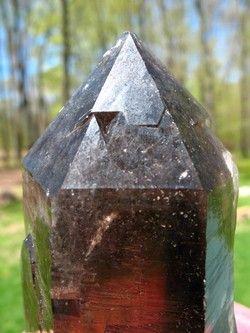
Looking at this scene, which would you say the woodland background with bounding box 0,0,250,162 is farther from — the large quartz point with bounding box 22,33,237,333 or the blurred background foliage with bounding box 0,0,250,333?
the large quartz point with bounding box 22,33,237,333

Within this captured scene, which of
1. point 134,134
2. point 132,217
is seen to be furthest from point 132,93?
point 132,217

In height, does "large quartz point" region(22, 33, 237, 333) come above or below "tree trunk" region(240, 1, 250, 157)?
above

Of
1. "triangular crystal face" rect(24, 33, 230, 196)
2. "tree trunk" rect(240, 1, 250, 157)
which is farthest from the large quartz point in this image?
"tree trunk" rect(240, 1, 250, 157)

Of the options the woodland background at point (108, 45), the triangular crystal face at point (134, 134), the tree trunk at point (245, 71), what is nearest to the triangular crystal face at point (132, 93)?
the triangular crystal face at point (134, 134)

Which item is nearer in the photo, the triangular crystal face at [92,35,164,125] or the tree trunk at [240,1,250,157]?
the triangular crystal face at [92,35,164,125]

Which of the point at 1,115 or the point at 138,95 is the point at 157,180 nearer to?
the point at 138,95

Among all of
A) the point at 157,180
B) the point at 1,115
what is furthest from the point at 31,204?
the point at 1,115

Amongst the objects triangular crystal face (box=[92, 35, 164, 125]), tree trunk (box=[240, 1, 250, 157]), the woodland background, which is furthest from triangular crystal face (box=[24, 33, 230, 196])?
tree trunk (box=[240, 1, 250, 157])

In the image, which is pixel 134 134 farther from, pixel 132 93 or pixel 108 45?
pixel 108 45

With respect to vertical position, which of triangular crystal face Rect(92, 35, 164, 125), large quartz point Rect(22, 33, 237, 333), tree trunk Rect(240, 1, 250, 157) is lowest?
tree trunk Rect(240, 1, 250, 157)

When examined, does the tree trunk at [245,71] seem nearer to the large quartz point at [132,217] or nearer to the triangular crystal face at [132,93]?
the triangular crystal face at [132,93]
